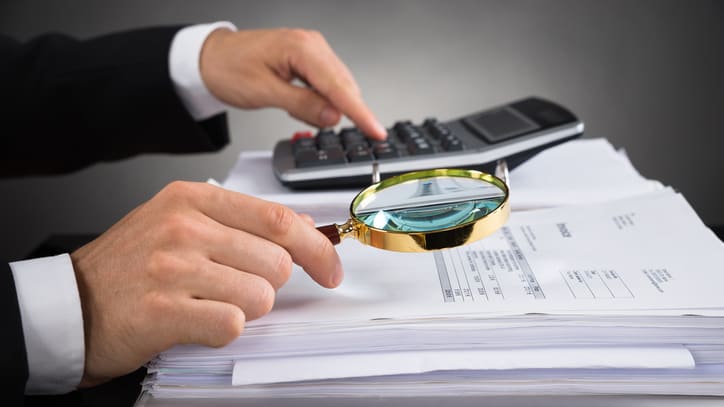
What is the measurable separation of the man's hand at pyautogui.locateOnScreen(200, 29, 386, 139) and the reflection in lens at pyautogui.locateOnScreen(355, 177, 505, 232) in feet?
0.95

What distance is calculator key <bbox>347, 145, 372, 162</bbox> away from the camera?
0.76 metres

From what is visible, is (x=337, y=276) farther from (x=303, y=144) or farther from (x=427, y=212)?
(x=303, y=144)

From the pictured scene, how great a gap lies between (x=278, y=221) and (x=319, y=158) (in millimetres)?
294

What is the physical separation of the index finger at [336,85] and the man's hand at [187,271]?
0.33m

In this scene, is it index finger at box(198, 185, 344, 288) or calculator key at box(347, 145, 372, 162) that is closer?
index finger at box(198, 185, 344, 288)

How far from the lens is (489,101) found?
138 cm

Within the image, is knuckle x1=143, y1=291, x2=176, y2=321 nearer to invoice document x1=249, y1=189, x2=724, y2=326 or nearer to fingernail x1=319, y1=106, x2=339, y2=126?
invoice document x1=249, y1=189, x2=724, y2=326

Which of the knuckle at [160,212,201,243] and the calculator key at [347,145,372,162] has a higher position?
the knuckle at [160,212,201,243]

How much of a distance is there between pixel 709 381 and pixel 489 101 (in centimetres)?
98

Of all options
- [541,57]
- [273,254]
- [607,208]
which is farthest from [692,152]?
[273,254]

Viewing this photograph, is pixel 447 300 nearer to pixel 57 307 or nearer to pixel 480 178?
pixel 480 178

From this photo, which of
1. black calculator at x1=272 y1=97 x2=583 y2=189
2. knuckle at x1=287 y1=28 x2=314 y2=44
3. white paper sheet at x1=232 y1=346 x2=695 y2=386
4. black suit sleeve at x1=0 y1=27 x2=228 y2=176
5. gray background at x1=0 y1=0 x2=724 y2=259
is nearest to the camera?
white paper sheet at x1=232 y1=346 x2=695 y2=386

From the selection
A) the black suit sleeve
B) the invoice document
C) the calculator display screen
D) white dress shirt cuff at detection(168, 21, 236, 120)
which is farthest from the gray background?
the invoice document

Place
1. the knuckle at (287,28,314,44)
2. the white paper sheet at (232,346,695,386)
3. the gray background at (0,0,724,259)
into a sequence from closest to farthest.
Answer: the white paper sheet at (232,346,695,386) < the knuckle at (287,28,314,44) < the gray background at (0,0,724,259)
